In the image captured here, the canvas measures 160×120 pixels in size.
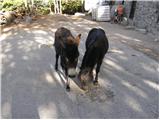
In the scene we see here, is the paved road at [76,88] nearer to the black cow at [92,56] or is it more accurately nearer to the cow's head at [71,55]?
the black cow at [92,56]

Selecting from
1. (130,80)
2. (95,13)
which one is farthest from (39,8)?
(130,80)

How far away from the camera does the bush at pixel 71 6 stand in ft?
77.7

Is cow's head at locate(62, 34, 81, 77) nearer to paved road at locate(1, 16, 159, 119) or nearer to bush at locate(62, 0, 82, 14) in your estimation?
paved road at locate(1, 16, 159, 119)

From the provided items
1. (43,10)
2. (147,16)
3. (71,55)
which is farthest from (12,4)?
(71,55)

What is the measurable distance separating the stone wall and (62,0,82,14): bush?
8822 mm

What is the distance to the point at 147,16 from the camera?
14.4 m

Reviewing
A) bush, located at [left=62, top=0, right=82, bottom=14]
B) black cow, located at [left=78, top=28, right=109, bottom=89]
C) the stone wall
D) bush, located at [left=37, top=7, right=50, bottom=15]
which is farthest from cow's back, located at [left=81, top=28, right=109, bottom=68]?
bush, located at [left=62, top=0, right=82, bottom=14]

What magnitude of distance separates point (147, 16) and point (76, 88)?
32.2 feet

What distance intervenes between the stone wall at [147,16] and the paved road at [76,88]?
416 centimetres

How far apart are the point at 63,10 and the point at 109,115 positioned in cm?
1994

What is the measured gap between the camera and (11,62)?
311 inches

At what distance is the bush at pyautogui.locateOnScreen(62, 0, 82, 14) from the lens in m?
23.7

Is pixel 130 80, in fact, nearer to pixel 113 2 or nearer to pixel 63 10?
pixel 113 2

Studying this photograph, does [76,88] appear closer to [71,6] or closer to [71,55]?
[71,55]
